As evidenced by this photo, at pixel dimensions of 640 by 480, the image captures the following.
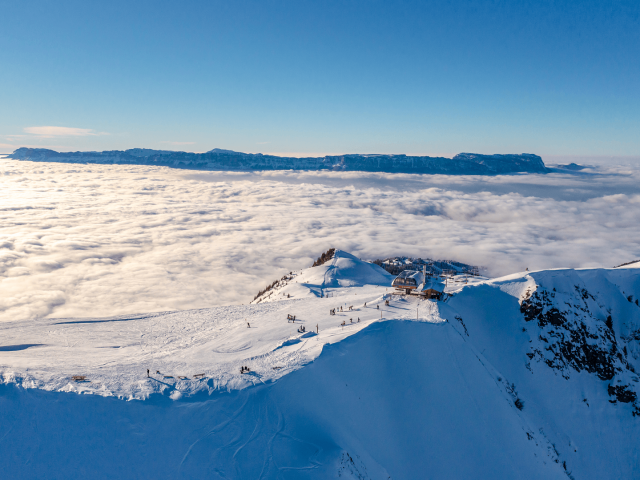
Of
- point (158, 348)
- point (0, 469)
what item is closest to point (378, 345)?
point (158, 348)

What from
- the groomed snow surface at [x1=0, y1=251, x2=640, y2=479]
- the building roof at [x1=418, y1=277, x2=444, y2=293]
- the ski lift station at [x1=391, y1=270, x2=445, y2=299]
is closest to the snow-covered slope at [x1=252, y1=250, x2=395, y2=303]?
the groomed snow surface at [x1=0, y1=251, x2=640, y2=479]

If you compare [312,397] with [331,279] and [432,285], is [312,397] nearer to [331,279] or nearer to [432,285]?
[432,285]

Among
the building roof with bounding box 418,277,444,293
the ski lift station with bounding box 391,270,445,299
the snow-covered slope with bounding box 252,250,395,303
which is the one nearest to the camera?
the ski lift station with bounding box 391,270,445,299

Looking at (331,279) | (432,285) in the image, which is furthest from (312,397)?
(331,279)

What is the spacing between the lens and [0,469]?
58.0 feet

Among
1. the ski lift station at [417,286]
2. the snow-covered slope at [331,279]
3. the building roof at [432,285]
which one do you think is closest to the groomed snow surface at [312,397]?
the ski lift station at [417,286]

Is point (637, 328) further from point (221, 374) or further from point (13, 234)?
point (13, 234)

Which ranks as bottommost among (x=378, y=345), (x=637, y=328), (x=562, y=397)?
(x=562, y=397)

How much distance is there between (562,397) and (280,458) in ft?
140

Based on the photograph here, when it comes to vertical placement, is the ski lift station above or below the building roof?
above

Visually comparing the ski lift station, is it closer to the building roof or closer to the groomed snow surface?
the building roof

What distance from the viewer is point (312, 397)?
24969 mm

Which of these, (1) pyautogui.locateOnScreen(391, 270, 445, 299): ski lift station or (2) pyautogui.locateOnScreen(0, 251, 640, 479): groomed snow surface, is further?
(1) pyautogui.locateOnScreen(391, 270, 445, 299): ski lift station

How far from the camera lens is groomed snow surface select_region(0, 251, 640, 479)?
1992 cm
